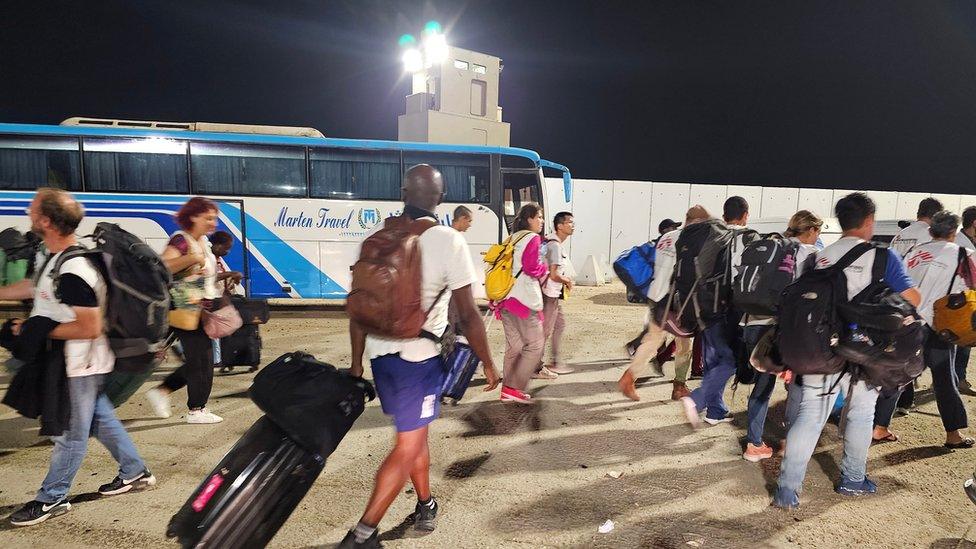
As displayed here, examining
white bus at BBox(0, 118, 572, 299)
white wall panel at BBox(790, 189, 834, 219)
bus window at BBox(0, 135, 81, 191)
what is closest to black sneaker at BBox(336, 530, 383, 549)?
white bus at BBox(0, 118, 572, 299)

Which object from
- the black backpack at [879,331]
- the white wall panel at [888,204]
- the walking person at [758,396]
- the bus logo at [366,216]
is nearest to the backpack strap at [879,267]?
the black backpack at [879,331]

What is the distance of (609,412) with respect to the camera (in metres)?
4.81

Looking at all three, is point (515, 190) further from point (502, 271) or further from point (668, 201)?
point (668, 201)

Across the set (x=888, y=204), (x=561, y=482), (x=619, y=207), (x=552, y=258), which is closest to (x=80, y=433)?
(x=561, y=482)

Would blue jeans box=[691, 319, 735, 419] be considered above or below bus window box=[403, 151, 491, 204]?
below

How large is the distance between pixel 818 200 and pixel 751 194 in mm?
2847

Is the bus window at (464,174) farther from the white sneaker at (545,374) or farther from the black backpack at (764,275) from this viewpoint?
the black backpack at (764,275)


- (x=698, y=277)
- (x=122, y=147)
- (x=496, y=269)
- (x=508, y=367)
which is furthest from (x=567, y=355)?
(x=122, y=147)

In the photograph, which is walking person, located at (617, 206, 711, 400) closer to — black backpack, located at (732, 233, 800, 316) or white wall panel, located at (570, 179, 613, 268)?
black backpack, located at (732, 233, 800, 316)

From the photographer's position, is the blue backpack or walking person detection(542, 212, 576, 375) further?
walking person detection(542, 212, 576, 375)

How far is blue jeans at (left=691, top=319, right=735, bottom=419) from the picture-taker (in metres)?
4.11

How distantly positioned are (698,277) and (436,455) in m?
2.37

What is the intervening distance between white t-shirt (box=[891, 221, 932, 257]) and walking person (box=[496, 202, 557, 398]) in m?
3.05

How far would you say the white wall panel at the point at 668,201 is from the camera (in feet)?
54.0
